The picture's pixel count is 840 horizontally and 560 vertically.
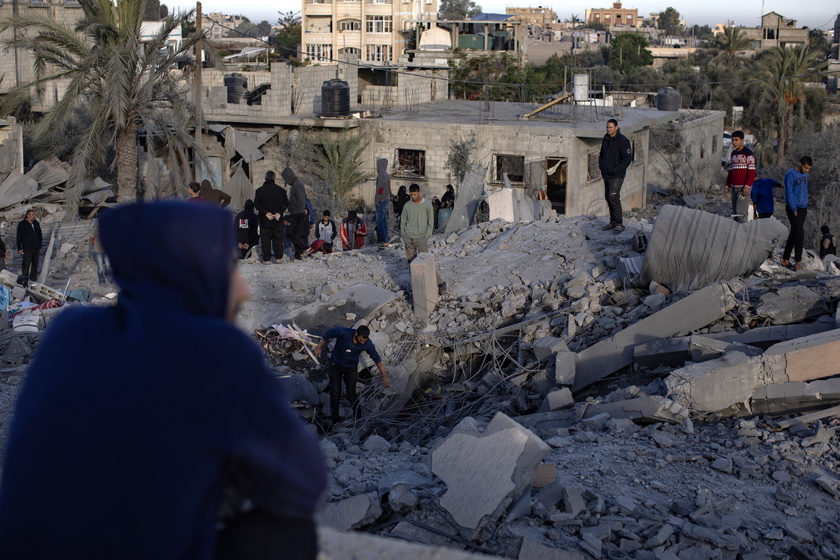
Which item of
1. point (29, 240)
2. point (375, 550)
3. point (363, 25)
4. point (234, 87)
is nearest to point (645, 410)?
point (375, 550)

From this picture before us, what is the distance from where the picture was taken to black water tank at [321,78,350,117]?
2169 cm

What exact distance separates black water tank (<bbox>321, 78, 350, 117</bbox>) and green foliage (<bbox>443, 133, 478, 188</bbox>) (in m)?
3.22

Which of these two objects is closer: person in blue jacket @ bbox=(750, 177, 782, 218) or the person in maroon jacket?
person in blue jacket @ bbox=(750, 177, 782, 218)

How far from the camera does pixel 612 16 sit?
140 meters

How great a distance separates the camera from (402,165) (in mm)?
22031

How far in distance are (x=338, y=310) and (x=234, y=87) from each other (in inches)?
572

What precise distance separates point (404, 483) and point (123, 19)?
12662 millimetres

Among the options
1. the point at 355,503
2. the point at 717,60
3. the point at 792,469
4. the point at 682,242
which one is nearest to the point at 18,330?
the point at 355,503

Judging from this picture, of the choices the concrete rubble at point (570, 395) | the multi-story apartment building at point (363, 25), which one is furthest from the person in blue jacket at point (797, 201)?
the multi-story apartment building at point (363, 25)

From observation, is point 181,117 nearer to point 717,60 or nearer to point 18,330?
point 18,330

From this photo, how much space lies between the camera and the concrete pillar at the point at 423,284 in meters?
9.73

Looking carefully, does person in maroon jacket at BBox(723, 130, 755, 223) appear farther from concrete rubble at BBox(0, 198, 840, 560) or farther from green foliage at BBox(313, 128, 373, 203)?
green foliage at BBox(313, 128, 373, 203)

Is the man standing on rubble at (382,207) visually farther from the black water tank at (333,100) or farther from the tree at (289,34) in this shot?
the tree at (289,34)

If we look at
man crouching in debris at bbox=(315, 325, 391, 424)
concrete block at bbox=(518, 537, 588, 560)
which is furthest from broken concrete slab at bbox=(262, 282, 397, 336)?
concrete block at bbox=(518, 537, 588, 560)
